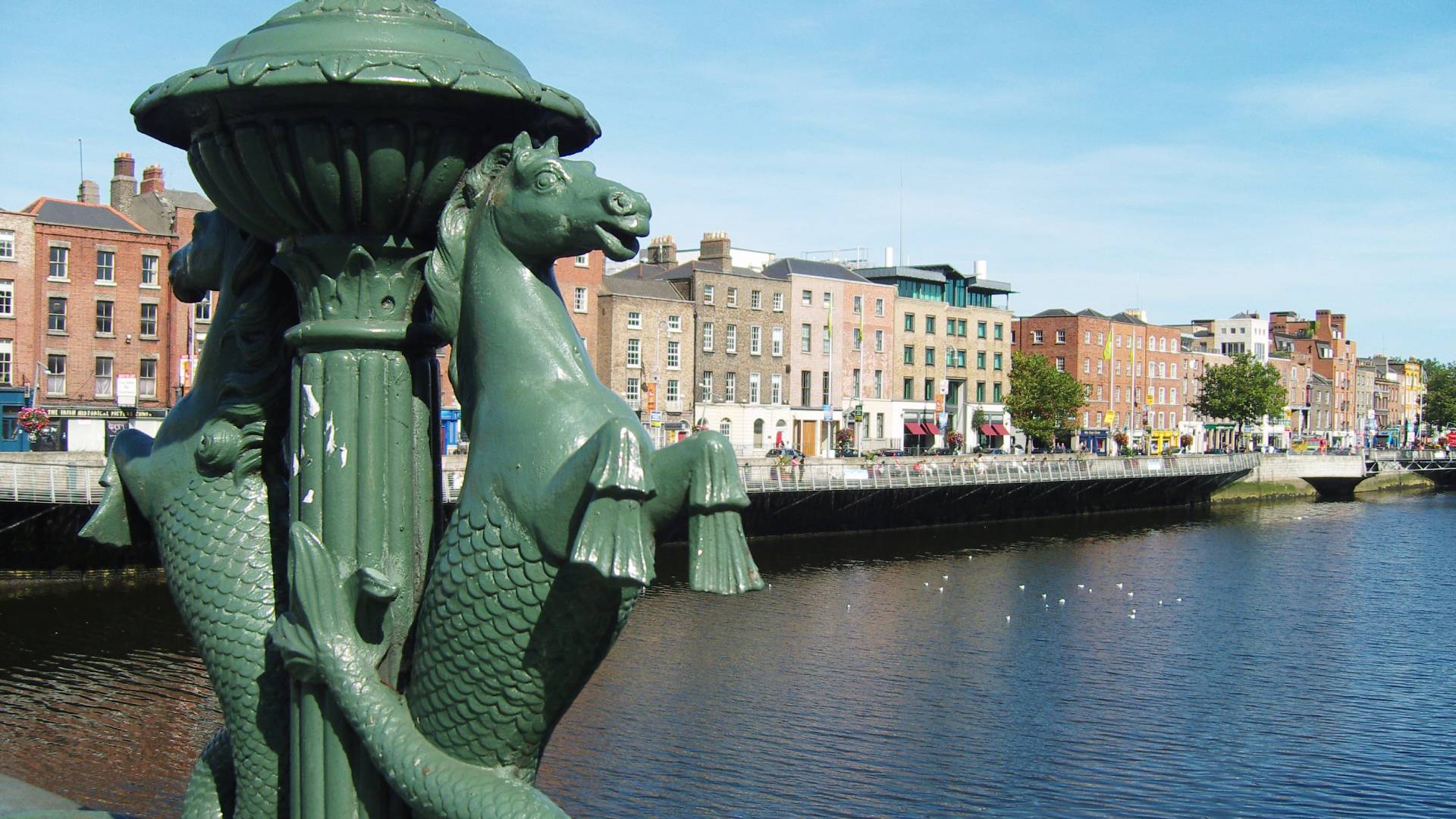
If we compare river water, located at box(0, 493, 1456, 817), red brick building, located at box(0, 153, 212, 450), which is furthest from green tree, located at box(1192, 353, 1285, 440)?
red brick building, located at box(0, 153, 212, 450)

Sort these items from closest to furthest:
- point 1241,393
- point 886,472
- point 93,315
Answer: point 93,315
point 886,472
point 1241,393

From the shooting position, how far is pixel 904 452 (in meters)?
A: 63.6

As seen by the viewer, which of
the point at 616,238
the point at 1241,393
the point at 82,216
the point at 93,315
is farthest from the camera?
the point at 1241,393

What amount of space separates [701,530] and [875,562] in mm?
34067

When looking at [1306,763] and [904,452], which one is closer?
[1306,763]

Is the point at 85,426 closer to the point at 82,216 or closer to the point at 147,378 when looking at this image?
the point at 147,378

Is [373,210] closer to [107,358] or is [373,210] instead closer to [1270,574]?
[1270,574]

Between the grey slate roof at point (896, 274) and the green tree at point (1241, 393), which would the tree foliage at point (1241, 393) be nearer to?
the green tree at point (1241, 393)

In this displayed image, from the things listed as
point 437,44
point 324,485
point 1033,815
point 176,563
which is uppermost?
point 437,44

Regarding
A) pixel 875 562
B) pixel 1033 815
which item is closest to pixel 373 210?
pixel 1033 815

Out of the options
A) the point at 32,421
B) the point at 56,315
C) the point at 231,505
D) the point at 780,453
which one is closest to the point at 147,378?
the point at 56,315

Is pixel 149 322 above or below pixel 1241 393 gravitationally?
above

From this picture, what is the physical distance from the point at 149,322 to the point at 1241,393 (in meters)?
66.4

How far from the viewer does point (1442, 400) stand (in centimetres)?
12606
